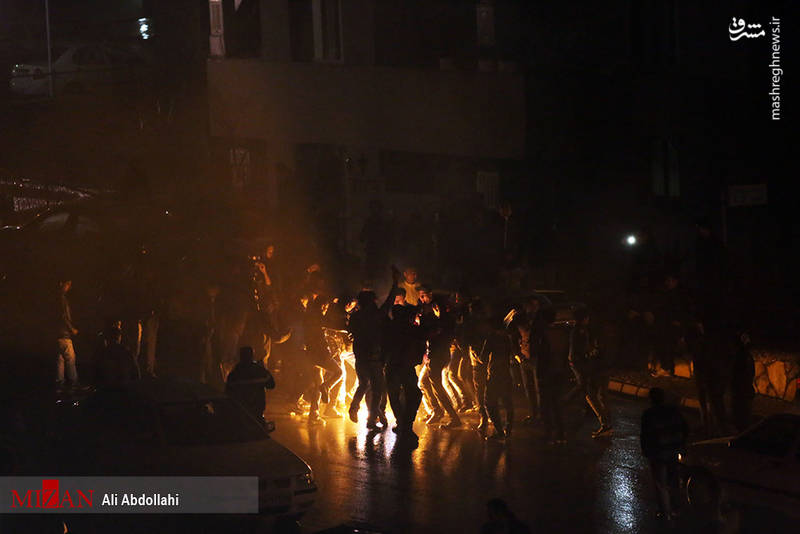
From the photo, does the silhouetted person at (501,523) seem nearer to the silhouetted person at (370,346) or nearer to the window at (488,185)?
the silhouetted person at (370,346)

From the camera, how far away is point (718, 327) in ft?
52.5

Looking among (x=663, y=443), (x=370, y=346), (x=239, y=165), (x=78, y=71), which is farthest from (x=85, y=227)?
(x=663, y=443)

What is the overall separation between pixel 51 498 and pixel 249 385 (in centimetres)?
364

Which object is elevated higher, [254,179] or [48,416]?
[254,179]

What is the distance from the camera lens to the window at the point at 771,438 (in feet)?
34.9

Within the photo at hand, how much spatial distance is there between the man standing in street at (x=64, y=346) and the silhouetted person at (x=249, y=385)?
6762mm

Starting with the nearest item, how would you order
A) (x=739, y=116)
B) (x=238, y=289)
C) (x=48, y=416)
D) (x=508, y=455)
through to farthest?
(x=48, y=416) → (x=508, y=455) → (x=238, y=289) → (x=739, y=116)

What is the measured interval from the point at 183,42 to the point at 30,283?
7.91 metres

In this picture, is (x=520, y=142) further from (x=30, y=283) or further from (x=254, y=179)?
(x=30, y=283)

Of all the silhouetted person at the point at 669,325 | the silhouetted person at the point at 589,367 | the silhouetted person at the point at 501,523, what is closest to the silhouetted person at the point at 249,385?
the silhouetted person at the point at 589,367

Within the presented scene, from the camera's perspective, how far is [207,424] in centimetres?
1171

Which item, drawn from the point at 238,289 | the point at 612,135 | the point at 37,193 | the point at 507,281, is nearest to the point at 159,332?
the point at 238,289

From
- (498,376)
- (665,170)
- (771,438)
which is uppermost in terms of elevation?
(665,170)

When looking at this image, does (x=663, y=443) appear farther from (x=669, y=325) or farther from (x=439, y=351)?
(x=669, y=325)
